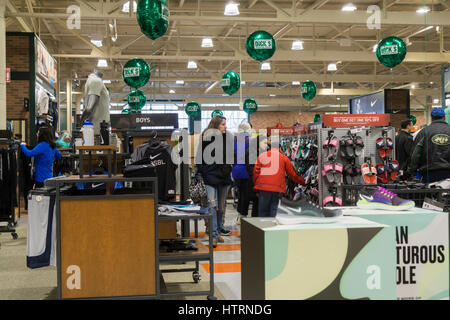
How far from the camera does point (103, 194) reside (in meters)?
3.76

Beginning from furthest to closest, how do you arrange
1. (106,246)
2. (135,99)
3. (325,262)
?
1. (135,99)
2. (106,246)
3. (325,262)

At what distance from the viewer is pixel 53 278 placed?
4.97 metres

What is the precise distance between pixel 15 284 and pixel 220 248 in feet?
7.99

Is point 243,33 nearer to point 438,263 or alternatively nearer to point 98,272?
point 98,272

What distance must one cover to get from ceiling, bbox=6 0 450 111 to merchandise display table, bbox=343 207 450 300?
17.9ft

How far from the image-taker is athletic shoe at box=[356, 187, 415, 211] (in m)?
2.12

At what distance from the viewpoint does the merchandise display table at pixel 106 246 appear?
137 inches

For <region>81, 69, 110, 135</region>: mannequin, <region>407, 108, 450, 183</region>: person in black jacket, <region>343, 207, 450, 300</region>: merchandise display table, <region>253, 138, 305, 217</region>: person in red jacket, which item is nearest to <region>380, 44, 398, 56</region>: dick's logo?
<region>407, 108, 450, 183</region>: person in black jacket


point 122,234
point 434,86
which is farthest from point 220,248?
point 434,86

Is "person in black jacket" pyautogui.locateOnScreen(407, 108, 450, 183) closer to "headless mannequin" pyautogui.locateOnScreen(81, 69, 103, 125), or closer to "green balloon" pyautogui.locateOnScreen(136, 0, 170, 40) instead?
"headless mannequin" pyautogui.locateOnScreen(81, 69, 103, 125)

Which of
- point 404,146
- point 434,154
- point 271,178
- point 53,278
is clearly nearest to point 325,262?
point 53,278

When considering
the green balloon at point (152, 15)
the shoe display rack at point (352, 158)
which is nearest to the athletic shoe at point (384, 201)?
the green balloon at point (152, 15)

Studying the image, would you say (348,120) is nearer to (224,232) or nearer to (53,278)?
(224,232)

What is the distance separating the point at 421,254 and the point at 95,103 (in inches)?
160
